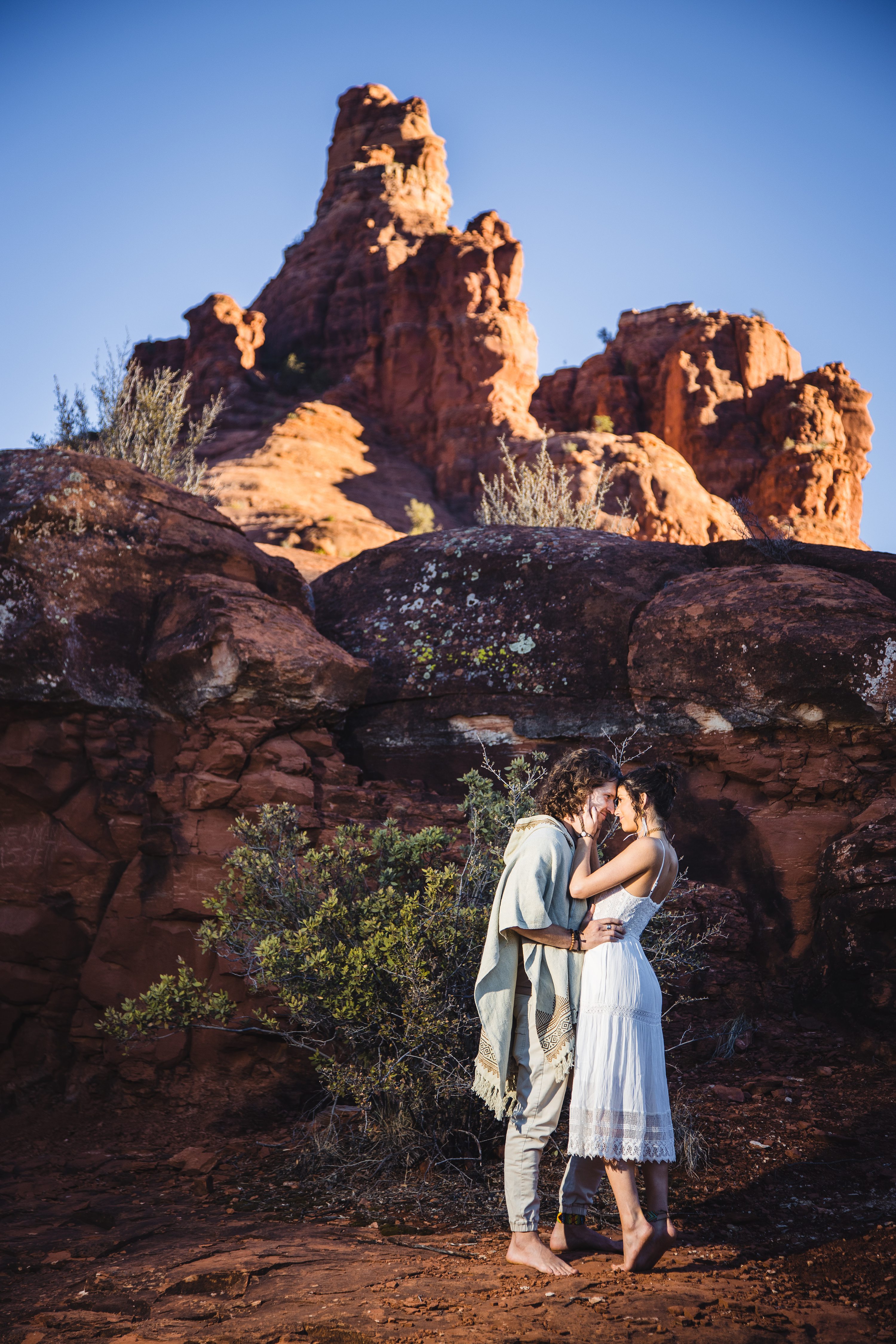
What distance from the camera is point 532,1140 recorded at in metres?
3.37

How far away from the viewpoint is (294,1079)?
214 inches

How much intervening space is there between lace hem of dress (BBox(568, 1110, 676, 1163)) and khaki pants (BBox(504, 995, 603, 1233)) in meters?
0.14

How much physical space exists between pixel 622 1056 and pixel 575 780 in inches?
40.7

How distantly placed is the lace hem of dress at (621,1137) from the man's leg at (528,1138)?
0.14 meters

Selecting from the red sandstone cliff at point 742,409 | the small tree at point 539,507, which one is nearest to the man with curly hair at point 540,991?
the small tree at point 539,507

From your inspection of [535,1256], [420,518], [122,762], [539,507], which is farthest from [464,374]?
[535,1256]

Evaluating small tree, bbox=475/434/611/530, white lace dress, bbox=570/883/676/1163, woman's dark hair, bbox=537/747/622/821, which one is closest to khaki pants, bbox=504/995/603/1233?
white lace dress, bbox=570/883/676/1163

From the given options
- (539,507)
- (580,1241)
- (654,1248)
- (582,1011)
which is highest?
(539,507)

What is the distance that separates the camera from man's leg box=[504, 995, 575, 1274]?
128 inches

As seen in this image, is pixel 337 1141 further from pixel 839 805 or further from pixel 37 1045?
pixel 839 805

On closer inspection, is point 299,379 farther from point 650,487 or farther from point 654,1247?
point 654,1247

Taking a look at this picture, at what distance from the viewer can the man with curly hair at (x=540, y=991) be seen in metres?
3.39

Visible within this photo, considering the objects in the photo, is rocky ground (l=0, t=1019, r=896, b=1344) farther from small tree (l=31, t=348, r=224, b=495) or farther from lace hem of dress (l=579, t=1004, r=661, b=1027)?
small tree (l=31, t=348, r=224, b=495)

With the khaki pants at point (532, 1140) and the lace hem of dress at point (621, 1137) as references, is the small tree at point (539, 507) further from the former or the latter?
the lace hem of dress at point (621, 1137)
